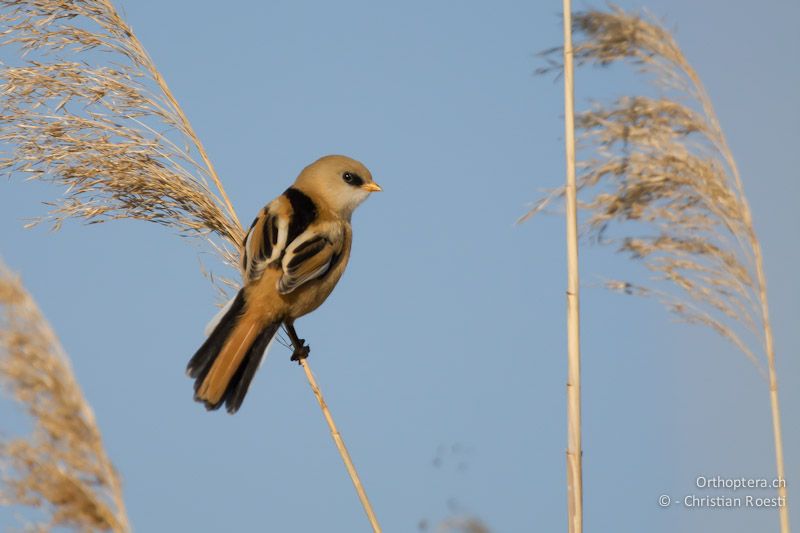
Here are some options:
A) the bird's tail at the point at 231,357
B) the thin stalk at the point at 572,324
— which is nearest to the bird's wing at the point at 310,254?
the bird's tail at the point at 231,357

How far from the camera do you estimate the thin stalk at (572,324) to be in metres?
2.69

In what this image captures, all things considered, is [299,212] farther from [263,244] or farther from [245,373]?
[245,373]

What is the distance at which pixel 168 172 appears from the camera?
11.6 ft

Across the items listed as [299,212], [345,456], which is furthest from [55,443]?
[299,212]

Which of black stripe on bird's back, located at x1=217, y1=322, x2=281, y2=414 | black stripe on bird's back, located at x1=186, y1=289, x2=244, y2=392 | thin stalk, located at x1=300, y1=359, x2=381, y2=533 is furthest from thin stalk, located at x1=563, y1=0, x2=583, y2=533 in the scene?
black stripe on bird's back, located at x1=186, y1=289, x2=244, y2=392

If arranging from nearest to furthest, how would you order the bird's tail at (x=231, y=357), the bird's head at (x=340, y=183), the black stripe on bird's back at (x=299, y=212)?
the bird's tail at (x=231, y=357) → the black stripe on bird's back at (x=299, y=212) → the bird's head at (x=340, y=183)

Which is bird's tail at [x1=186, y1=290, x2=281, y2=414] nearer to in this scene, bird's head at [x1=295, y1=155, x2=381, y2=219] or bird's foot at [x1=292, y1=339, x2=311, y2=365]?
bird's foot at [x1=292, y1=339, x2=311, y2=365]

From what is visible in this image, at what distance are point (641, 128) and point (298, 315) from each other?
5.55 feet

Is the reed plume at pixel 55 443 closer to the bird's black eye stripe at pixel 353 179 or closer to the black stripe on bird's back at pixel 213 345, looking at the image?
the black stripe on bird's back at pixel 213 345

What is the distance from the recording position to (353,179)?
4.77 meters

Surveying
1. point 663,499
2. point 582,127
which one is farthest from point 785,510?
point 582,127

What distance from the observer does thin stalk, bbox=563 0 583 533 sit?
2689mm

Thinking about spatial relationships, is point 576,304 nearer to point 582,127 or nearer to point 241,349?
point 582,127

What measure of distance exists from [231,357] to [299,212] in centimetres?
96
